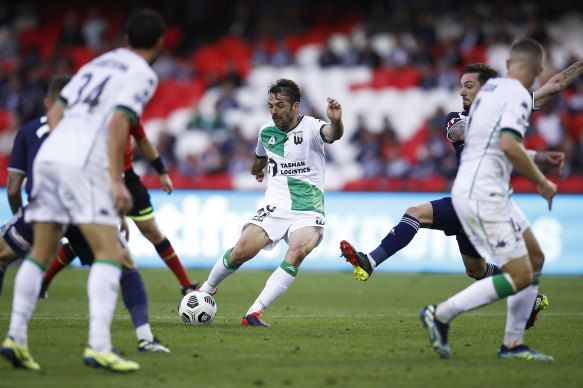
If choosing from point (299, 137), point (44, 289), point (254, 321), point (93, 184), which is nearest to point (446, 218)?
point (299, 137)

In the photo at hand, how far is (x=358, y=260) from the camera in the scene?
26.5 ft

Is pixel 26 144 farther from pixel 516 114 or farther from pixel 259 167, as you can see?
pixel 516 114

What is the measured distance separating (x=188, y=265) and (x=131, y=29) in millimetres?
11173

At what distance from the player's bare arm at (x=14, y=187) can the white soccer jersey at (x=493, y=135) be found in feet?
14.5

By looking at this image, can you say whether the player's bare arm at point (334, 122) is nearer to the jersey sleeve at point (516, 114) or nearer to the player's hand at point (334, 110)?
the player's hand at point (334, 110)

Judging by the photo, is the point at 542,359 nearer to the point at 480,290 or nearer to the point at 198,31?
the point at 480,290

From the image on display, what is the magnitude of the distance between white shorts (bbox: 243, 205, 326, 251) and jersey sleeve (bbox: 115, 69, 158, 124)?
3520 mm

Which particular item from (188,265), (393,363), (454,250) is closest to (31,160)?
(393,363)

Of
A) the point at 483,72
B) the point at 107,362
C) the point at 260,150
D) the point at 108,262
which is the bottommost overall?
the point at 107,362

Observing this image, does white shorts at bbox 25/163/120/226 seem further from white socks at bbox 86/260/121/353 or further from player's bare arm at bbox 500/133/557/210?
player's bare arm at bbox 500/133/557/210

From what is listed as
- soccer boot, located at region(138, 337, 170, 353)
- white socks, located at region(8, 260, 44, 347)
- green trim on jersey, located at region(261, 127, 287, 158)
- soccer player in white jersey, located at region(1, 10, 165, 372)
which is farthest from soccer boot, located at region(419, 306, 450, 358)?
green trim on jersey, located at region(261, 127, 287, 158)

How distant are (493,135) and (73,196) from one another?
3200mm

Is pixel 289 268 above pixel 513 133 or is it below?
below

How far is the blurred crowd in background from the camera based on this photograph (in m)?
21.3
